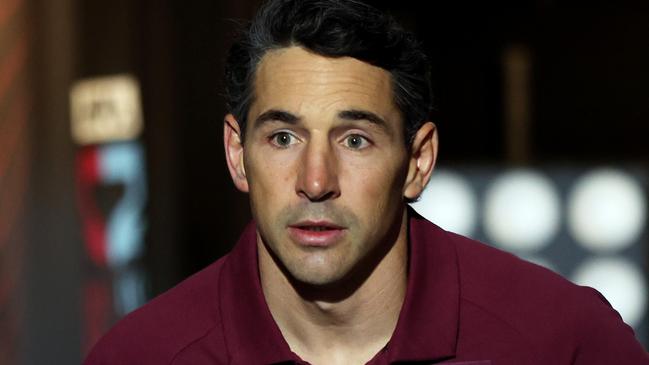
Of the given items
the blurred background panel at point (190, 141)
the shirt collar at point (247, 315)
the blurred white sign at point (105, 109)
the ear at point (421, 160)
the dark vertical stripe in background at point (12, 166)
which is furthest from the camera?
the blurred white sign at point (105, 109)

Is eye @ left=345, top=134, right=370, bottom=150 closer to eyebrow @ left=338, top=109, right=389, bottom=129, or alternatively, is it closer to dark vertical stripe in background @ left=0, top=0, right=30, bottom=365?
eyebrow @ left=338, top=109, right=389, bottom=129

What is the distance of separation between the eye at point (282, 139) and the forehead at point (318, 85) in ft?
0.20

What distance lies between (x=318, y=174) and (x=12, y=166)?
9.17 feet

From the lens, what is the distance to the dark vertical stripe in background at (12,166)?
6.51 metres

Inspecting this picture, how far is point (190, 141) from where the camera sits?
7.26 meters

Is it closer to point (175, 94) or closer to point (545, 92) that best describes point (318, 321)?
point (175, 94)

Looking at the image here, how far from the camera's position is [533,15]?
8656 millimetres

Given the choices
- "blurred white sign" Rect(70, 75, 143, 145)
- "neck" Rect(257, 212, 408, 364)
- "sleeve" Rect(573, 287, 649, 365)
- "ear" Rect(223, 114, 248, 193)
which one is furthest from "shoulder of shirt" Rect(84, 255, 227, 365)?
"blurred white sign" Rect(70, 75, 143, 145)

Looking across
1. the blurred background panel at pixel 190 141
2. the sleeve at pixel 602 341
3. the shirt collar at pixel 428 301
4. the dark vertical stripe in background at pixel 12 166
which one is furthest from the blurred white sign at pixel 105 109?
the sleeve at pixel 602 341

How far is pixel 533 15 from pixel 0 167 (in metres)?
3.20

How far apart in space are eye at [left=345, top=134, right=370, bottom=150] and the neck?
0.34 metres

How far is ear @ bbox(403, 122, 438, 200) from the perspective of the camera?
4.36 m

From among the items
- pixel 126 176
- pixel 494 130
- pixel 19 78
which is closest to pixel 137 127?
pixel 126 176

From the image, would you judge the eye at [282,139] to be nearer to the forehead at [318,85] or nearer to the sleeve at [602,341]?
the forehead at [318,85]
